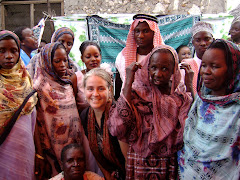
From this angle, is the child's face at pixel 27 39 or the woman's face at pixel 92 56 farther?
the child's face at pixel 27 39

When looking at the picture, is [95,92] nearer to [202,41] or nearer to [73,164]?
[73,164]

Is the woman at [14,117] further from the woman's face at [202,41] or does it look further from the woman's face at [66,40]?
the woman's face at [202,41]

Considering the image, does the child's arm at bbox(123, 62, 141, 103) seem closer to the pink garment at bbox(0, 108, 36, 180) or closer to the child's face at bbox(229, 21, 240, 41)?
the pink garment at bbox(0, 108, 36, 180)

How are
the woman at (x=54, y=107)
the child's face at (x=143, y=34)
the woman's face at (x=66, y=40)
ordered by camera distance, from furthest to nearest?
1. the woman's face at (x=66, y=40)
2. the child's face at (x=143, y=34)
3. the woman at (x=54, y=107)

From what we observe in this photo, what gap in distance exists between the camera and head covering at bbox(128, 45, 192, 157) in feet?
5.66

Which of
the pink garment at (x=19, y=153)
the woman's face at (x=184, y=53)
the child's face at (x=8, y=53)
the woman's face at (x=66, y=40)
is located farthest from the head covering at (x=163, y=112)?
the woman's face at (x=184, y=53)

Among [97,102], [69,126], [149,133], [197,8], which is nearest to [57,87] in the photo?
[69,126]

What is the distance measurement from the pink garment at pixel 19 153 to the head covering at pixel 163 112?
3.63 ft

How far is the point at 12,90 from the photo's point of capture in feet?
6.85

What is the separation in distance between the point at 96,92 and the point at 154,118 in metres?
0.63

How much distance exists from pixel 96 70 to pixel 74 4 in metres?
3.83

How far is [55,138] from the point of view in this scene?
91.5 inches

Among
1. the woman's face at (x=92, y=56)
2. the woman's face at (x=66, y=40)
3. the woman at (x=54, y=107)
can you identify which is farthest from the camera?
the woman's face at (x=66, y=40)

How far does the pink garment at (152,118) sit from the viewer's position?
1.74 m
